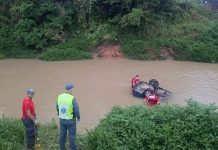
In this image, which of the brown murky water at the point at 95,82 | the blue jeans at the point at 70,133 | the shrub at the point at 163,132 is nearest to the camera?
the shrub at the point at 163,132

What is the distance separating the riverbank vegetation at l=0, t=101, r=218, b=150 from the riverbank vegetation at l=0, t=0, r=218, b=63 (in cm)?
1437

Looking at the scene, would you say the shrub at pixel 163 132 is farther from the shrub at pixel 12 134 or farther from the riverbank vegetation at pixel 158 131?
the shrub at pixel 12 134

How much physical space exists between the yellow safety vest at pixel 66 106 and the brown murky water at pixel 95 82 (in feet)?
13.9

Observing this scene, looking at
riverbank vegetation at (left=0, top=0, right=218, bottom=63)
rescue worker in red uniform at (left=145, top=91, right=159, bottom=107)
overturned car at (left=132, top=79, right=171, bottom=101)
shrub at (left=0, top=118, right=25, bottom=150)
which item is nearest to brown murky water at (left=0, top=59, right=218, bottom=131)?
overturned car at (left=132, top=79, right=171, bottom=101)

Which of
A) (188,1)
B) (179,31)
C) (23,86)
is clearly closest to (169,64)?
(179,31)

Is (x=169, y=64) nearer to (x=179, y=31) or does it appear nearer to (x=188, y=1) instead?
(x=179, y=31)

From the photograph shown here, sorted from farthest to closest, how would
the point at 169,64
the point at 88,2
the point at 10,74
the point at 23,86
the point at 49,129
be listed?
the point at 88,2 < the point at 169,64 < the point at 10,74 < the point at 23,86 < the point at 49,129

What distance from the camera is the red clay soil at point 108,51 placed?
24.5 metres

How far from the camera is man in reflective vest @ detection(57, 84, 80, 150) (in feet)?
31.1

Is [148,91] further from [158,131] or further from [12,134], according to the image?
[12,134]

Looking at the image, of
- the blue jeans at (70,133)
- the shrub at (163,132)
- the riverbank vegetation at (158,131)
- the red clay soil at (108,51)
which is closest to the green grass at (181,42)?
the red clay soil at (108,51)

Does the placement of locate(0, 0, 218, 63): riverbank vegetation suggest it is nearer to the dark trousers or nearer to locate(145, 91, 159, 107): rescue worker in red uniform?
locate(145, 91, 159, 107): rescue worker in red uniform

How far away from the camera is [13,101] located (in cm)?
1697

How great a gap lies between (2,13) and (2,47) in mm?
2530
